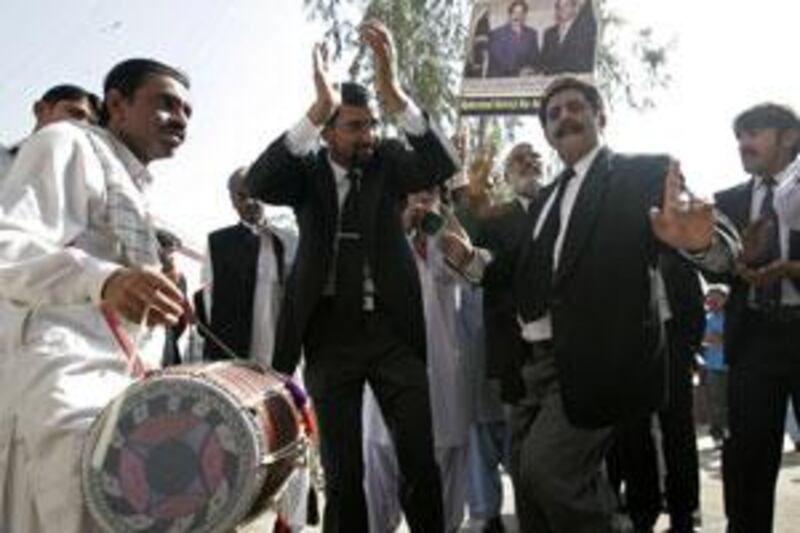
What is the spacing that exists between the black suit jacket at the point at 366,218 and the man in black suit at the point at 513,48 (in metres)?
5.40

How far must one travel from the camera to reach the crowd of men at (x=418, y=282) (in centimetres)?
352

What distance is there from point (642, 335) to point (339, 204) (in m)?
1.52

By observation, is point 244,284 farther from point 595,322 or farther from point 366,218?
point 595,322

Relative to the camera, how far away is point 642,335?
4.75m

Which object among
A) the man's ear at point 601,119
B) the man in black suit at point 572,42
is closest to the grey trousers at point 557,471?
the man's ear at point 601,119

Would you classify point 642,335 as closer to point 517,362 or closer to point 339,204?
point 517,362

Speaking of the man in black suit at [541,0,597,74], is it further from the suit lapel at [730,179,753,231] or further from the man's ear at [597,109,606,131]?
the man's ear at [597,109,606,131]

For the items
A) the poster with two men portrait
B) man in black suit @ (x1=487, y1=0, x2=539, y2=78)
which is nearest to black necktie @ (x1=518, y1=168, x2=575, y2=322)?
the poster with two men portrait

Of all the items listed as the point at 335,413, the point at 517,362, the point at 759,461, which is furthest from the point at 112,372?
the point at 759,461

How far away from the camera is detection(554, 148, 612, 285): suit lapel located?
4914 millimetres

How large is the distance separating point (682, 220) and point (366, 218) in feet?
4.85

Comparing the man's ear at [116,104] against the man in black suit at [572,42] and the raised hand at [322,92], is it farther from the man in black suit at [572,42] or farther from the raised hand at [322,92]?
the man in black suit at [572,42]

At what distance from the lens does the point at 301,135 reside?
5.33 metres

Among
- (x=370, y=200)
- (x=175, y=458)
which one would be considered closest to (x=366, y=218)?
(x=370, y=200)
